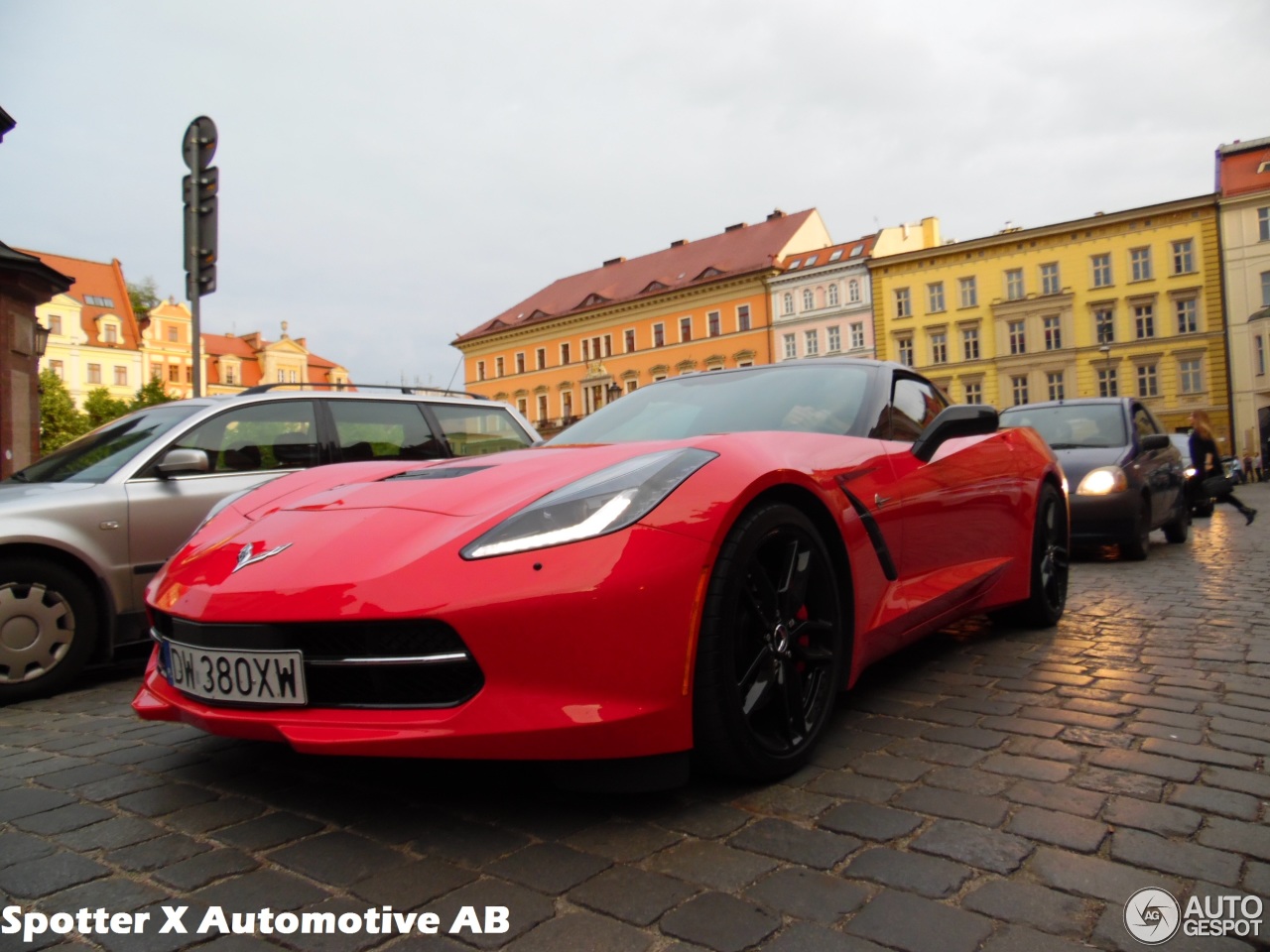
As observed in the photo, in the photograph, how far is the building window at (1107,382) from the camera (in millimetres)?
44750

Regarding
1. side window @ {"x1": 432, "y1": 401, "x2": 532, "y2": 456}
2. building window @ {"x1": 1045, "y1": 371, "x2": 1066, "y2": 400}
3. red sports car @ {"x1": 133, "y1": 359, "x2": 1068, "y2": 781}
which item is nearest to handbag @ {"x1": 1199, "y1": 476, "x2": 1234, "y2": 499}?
side window @ {"x1": 432, "y1": 401, "x2": 532, "y2": 456}

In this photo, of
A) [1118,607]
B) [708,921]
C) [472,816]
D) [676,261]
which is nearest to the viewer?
[708,921]

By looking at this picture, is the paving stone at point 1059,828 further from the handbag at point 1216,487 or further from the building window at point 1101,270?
the building window at point 1101,270

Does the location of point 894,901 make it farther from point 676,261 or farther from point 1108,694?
point 676,261

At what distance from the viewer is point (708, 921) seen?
1642 millimetres

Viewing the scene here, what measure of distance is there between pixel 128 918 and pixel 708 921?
3.65 ft

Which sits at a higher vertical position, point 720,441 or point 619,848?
point 720,441

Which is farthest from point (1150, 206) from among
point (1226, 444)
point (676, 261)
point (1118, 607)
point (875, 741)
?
point (875, 741)

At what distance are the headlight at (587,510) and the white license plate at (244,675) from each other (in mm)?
492

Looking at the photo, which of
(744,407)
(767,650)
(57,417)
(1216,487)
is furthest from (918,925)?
(57,417)

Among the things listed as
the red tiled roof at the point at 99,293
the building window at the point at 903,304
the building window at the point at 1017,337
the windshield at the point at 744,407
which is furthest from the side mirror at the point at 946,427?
the red tiled roof at the point at 99,293

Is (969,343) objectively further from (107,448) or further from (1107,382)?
(107,448)

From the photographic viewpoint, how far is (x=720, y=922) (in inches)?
64.4

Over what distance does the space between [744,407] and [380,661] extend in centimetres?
181
